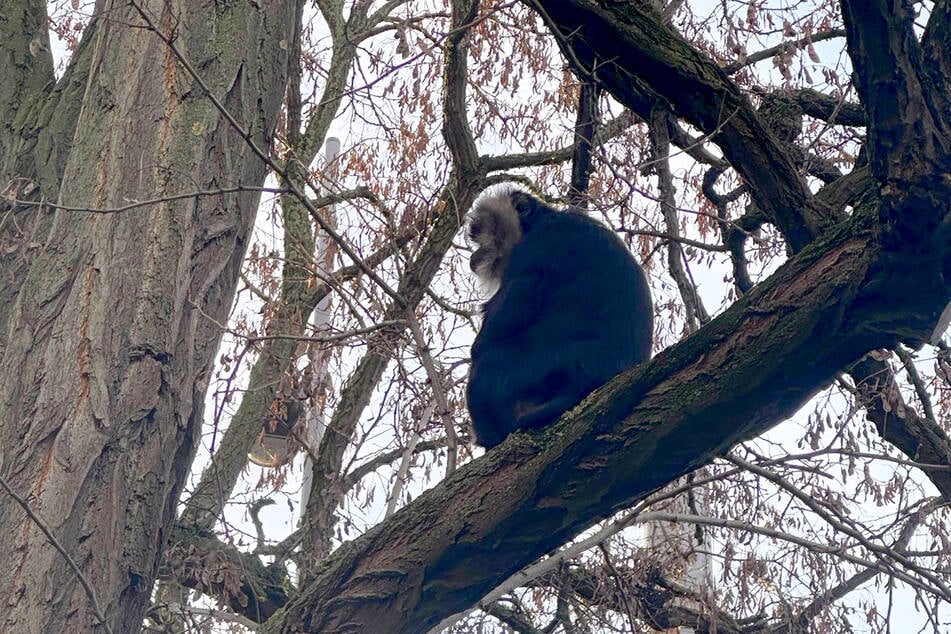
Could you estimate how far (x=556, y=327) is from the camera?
4395mm

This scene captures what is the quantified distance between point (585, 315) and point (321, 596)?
5.80 ft

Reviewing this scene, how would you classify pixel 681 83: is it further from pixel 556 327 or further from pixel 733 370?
pixel 733 370

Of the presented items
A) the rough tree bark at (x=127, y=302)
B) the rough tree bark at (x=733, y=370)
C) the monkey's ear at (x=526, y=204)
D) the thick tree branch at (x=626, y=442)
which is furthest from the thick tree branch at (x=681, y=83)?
the monkey's ear at (x=526, y=204)

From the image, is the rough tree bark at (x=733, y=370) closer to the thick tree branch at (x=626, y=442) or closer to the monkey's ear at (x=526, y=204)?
the thick tree branch at (x=626, y=442)

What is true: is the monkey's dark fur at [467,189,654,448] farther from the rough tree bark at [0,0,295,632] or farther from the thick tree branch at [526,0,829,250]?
the rough tree bark at [0,0,295,632]

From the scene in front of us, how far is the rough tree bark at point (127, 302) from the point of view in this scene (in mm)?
2838

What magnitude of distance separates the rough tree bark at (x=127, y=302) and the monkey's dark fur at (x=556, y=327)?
141cm

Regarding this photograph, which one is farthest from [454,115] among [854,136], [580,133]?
[854,136]

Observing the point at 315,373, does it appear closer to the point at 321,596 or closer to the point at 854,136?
the point at 321,596

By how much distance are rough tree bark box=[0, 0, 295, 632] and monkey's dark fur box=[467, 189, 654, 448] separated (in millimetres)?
1411

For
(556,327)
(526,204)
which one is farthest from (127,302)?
(526,204)

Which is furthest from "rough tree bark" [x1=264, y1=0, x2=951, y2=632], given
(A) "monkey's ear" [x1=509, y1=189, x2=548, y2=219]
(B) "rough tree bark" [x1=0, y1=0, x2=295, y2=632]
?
(A) "monkey's ear" [x1=509, y1=189, x2=548, y2=219]

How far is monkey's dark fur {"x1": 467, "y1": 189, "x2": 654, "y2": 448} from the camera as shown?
417 cm

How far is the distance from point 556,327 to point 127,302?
190cm
